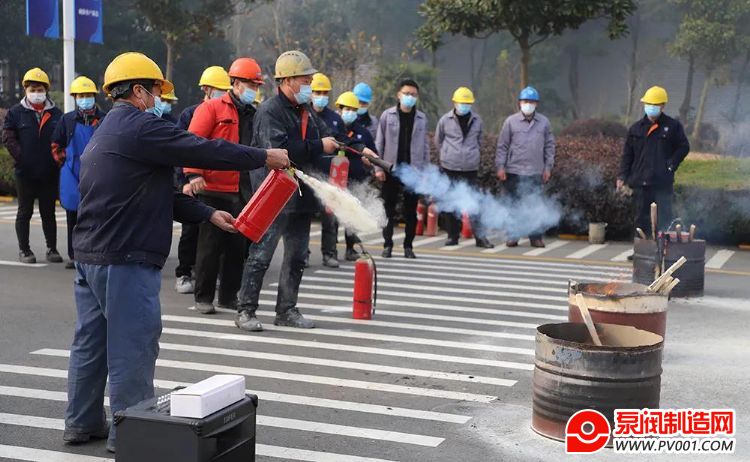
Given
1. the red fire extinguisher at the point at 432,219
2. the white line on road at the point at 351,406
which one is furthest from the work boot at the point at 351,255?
the white line on road at the point at 351,406

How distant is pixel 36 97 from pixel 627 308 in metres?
7.86

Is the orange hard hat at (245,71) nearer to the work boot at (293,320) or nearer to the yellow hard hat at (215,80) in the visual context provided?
the yellow hard hat at (215,80)

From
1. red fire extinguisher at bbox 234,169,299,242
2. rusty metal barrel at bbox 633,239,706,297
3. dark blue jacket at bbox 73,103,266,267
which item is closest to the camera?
dark blue jacket at bbox 73,103,266,267

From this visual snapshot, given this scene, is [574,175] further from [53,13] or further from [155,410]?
[155,410]

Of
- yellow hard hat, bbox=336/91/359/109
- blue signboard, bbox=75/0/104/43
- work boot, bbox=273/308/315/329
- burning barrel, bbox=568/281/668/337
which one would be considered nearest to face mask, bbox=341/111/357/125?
yellow hard hat, bbox=336/91/359/109

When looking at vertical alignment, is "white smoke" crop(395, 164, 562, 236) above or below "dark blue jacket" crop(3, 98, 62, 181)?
below

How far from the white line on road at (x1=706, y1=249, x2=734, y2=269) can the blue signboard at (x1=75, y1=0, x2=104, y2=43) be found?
972cm

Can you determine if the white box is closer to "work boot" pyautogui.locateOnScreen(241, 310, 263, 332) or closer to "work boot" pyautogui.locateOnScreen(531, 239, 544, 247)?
"work boot" pyautogui.locateOnScreen(241, 310, 263, 332)

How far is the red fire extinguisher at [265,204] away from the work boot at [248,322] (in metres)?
2.54

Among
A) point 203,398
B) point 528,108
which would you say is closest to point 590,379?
point 203,398

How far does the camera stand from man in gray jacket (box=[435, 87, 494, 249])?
14.6 meters

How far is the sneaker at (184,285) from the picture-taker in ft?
36.7

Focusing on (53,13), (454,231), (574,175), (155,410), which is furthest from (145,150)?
(53,13)

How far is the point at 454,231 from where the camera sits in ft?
50.5
